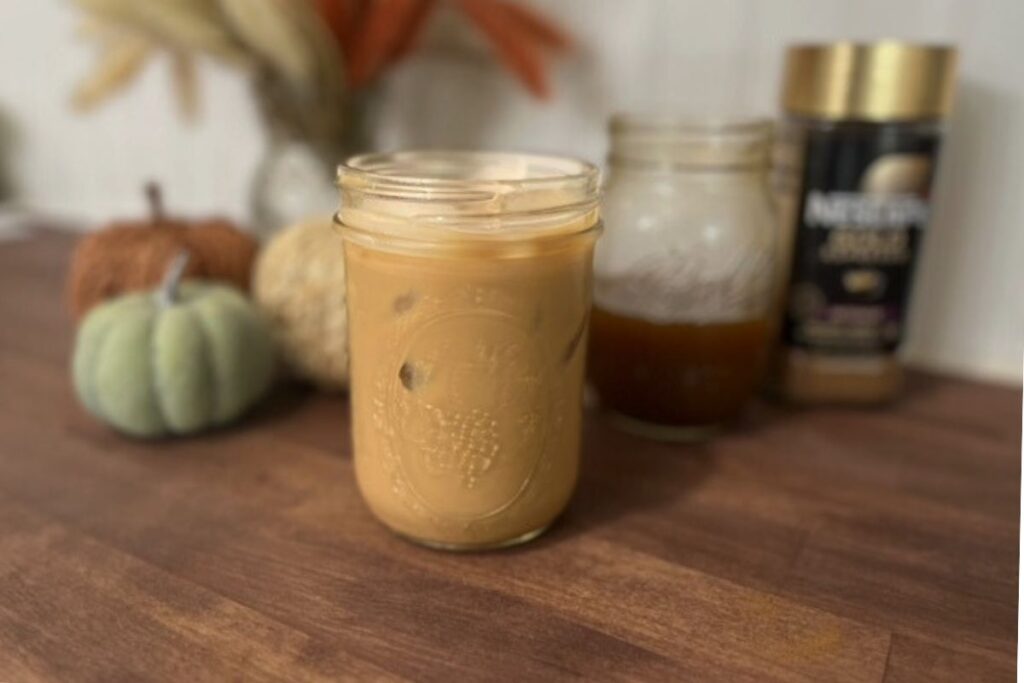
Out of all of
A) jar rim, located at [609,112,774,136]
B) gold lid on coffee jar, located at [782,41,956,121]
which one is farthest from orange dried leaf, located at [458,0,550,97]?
gold lid on coffee jar, located at [782,41,956,121]

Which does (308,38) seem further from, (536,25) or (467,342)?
(467,342)

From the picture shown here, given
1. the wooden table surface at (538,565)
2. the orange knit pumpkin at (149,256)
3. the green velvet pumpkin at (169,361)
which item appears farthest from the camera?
the orange knit pumpkin at (149,256)

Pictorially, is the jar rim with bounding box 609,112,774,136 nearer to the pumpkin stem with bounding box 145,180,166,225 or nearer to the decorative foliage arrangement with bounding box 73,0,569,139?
the decorative foliage arrangement with bounding box 73,0,569,139

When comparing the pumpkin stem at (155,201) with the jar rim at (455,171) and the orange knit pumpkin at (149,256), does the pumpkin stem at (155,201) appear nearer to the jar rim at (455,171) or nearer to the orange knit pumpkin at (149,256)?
the orange knit pumpkin at (149,256)

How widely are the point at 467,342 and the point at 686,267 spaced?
24 cm

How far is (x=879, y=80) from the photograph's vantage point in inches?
25.0

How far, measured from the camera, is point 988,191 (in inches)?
29.8

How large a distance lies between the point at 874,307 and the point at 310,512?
47cm

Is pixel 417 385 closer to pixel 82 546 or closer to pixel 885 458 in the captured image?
pixel 82 546

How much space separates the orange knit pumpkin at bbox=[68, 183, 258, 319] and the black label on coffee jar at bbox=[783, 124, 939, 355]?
0.49m

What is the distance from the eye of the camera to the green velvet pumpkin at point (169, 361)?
0.62 m

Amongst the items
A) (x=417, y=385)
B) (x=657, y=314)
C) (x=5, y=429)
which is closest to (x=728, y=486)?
(x=657, y=314)

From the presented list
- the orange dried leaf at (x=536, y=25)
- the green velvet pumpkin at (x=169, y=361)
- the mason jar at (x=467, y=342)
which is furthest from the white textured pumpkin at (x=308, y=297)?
the orange dried leaf at (x=536, y=25)

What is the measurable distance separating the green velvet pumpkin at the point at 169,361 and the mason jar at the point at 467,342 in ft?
0.55
